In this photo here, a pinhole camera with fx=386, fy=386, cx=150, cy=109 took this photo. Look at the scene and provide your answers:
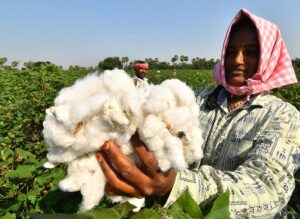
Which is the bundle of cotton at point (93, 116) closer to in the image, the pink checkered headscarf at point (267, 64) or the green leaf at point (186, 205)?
the green leaf at point (186, 205)

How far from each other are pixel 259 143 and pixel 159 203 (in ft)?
1.88

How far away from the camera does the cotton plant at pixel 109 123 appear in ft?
2.83

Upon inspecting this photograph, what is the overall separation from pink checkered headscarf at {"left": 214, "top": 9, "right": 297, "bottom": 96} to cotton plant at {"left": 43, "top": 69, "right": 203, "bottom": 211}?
0.92m

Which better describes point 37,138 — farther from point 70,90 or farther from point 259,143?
point 70,90

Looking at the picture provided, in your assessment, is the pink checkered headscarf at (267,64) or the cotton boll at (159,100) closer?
the cotton boll at (159,100)

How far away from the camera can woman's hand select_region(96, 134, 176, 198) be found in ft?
2.89

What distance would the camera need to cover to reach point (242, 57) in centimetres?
186

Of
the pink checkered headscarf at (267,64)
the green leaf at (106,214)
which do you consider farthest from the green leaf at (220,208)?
the pink checkered headscarf at (267,64)

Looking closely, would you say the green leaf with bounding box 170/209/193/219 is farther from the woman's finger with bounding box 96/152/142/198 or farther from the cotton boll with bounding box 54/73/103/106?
the cotton boll with bounding box 54/73/103/106

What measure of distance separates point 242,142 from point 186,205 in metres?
0.76

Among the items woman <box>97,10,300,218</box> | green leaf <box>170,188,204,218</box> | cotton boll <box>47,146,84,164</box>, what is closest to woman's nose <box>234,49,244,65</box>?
woman <box>97,10,300,218</box>

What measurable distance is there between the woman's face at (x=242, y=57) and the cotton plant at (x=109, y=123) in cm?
97

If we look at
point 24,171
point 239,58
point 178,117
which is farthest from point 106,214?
point 239,58

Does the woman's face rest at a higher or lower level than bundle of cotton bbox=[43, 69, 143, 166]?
higher
